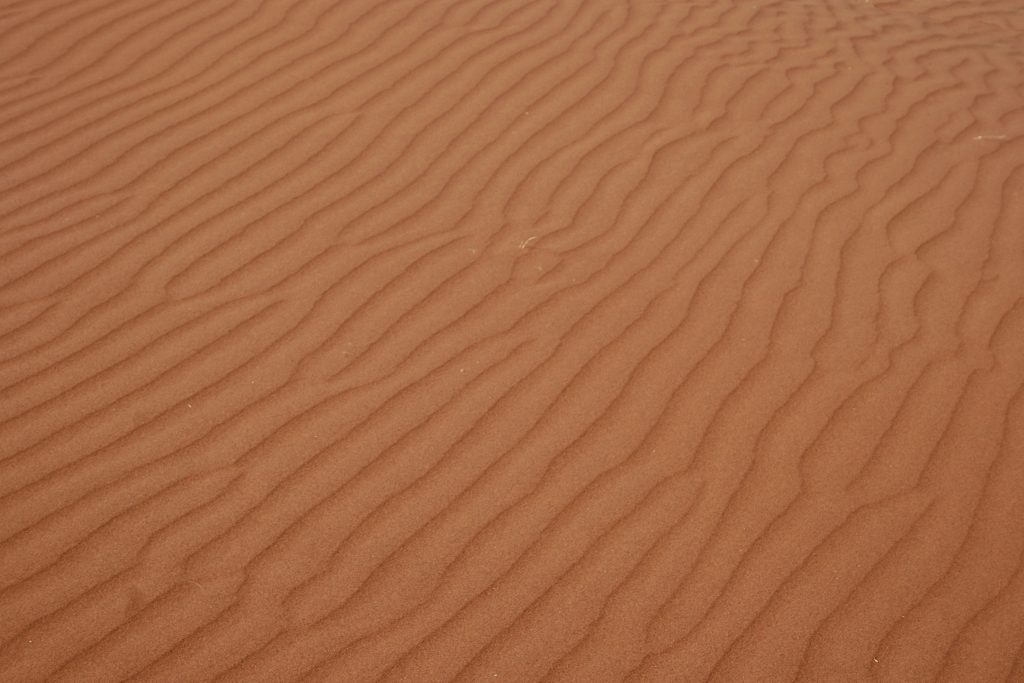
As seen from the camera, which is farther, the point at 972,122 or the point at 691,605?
the point at 972,122

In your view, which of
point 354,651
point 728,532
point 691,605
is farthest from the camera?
point 728,532

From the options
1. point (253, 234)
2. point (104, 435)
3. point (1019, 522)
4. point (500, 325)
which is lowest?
point (1019, 522)

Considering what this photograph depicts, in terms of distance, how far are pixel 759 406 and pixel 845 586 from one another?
68cm

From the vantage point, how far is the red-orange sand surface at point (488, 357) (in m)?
2.54

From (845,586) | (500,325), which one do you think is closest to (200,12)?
(500,325)

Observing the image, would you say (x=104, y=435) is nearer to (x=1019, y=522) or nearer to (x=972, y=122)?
(x=1019, y=522)

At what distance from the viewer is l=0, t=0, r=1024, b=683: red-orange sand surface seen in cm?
254

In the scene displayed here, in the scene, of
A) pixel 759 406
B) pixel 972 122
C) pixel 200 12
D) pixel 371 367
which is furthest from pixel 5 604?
pixel 972 122

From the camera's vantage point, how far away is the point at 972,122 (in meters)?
4.96

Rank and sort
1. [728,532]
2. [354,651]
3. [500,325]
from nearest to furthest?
[354,651]
[728,532]
[500,325]

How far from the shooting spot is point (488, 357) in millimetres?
3289

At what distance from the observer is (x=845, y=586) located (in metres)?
2.70

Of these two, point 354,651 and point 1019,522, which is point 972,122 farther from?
point 354,651

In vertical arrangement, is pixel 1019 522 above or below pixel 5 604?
below
